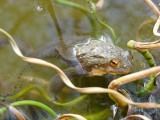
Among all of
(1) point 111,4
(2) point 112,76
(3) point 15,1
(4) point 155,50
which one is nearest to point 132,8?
(1) point 111,4

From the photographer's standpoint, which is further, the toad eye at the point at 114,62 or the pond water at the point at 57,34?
the toad eye at the point at 114,62

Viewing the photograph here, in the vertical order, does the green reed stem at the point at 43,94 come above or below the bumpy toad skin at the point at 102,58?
below

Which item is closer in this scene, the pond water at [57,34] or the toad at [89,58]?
the pond water at [57,34]

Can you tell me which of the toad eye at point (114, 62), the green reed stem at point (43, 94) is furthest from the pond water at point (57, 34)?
the toad eye at point (114, 62)

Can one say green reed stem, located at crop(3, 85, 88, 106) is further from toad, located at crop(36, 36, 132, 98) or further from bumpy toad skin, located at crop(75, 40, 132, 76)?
bumpy toad skin, located at crop(75, 40, 132, 76)

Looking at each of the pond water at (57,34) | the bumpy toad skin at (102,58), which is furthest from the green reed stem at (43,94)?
the bumpy toad skin at (102,58)

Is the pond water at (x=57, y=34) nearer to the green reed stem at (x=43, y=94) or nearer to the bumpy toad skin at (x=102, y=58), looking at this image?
the green reed stem at (x=43, y=94)

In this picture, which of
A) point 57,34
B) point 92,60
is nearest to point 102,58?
point 92,60

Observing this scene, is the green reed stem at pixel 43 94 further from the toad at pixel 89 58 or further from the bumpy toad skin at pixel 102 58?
the bumpy toad skin at pixel 102 58
